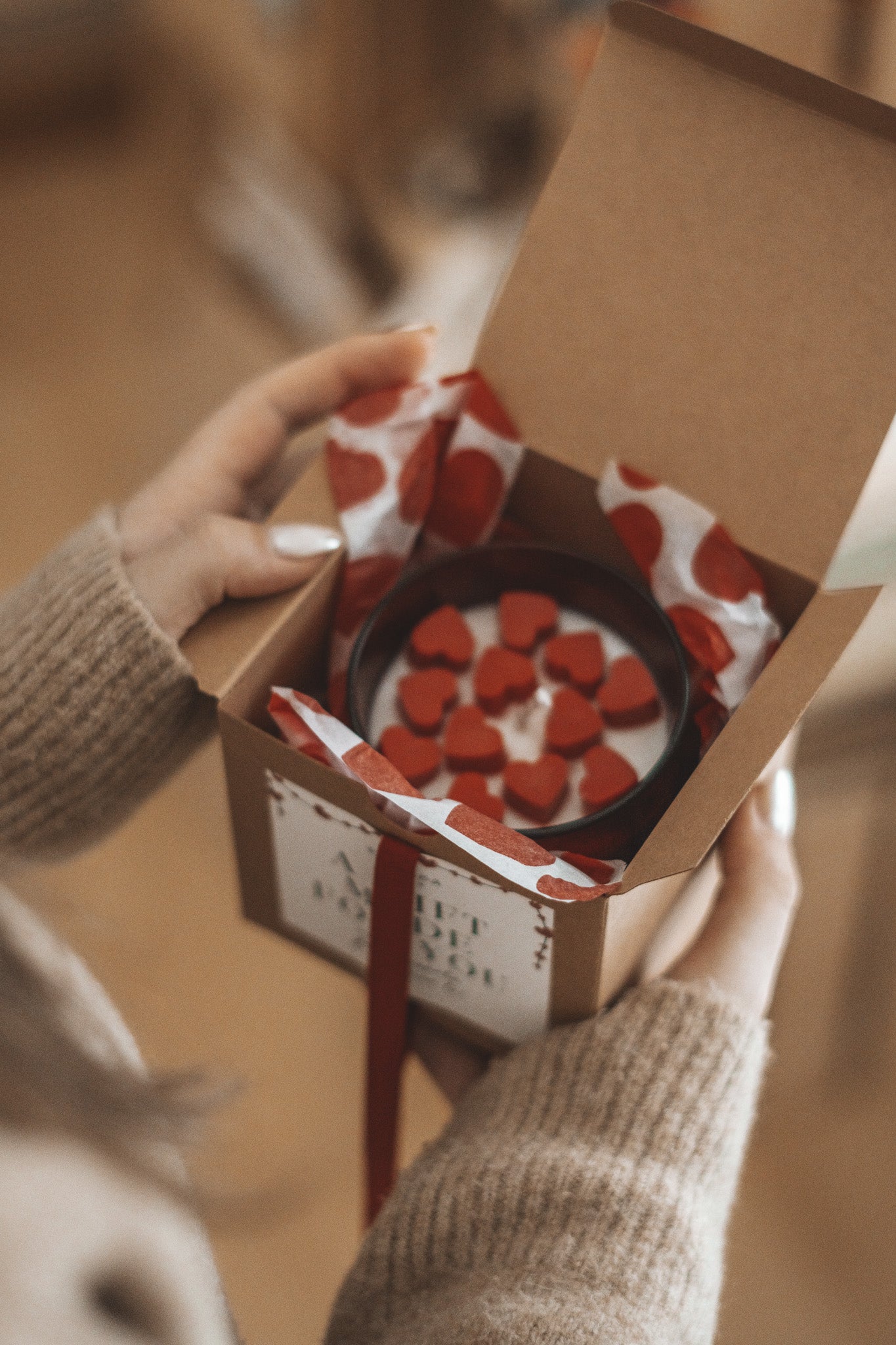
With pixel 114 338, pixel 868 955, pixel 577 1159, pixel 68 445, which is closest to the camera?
pixel 577 1159

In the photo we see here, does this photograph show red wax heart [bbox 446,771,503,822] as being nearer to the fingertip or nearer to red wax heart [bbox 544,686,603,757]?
red wax heart [bbox 544,686,603,757]

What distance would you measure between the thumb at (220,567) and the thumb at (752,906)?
0.36m

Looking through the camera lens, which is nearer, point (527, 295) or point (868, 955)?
point (527, 295)

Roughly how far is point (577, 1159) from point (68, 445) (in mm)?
1252

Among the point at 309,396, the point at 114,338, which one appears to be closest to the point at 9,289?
the point at 114,338

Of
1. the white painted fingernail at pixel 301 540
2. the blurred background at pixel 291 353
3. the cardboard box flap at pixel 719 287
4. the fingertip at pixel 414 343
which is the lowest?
the blurred background at pixel 291 353

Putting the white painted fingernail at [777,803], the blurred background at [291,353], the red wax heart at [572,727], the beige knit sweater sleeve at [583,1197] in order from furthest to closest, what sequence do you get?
1. the blurred background at [291,353]
2. the white painted fingernail at [777,803]
3. the red wax heart at [572,727]
4. the beige knit sweater sleeve at [583,1197]

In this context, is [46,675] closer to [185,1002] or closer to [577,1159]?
[577,1159]

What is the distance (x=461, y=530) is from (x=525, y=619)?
85 mm

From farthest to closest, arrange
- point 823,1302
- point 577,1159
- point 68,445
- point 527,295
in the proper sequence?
point 68,445
point 823,1302
point 527,295
point 577,1159

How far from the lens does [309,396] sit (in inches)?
31.1

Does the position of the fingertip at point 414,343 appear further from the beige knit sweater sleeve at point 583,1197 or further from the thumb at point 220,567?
the beige knit sweater sleeve at point 583,1197

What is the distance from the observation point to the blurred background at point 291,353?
103cm

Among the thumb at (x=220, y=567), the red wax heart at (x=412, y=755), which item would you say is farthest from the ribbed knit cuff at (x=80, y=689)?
the red wax heart at (x=412, y=755)
